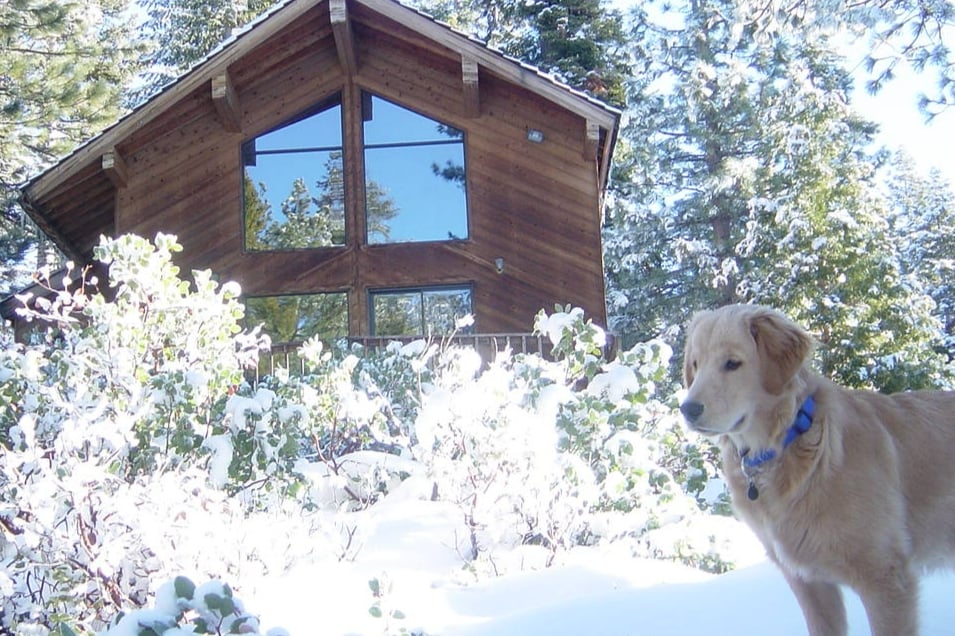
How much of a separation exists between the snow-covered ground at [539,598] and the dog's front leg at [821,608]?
0.33 metres

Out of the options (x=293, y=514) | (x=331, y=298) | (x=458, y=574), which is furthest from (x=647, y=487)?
(x=331, y=298)

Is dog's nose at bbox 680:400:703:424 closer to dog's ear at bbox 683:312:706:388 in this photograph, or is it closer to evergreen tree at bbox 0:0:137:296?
dog's ear at bbox 683:312:706:388

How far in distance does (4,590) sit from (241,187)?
36.2 ft

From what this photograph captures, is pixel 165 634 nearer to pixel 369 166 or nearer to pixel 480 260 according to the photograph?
pixel 480 260

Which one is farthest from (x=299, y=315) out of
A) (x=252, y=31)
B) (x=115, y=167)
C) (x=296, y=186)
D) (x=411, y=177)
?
(x=252, y=31)

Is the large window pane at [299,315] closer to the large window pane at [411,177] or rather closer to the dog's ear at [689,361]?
the large window pane at [411,177]

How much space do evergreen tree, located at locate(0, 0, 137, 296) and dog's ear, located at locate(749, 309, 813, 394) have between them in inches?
843

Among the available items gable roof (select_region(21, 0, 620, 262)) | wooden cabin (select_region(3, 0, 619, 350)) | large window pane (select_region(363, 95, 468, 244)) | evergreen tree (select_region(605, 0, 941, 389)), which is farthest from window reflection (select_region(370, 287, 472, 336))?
evergreen tree (select_region(605, 0, 941, 389))

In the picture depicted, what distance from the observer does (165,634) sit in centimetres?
172

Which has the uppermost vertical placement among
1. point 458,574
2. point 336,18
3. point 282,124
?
point 336,18

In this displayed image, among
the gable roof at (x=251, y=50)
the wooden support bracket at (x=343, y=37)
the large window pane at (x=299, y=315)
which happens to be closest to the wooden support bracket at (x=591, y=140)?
the gable roof at (x=251, y=50)

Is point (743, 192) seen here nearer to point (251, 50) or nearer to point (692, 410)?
point (251, 50)

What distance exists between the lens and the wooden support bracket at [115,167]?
44.1 ft

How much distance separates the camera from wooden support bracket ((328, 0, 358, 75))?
13297 millimetres
